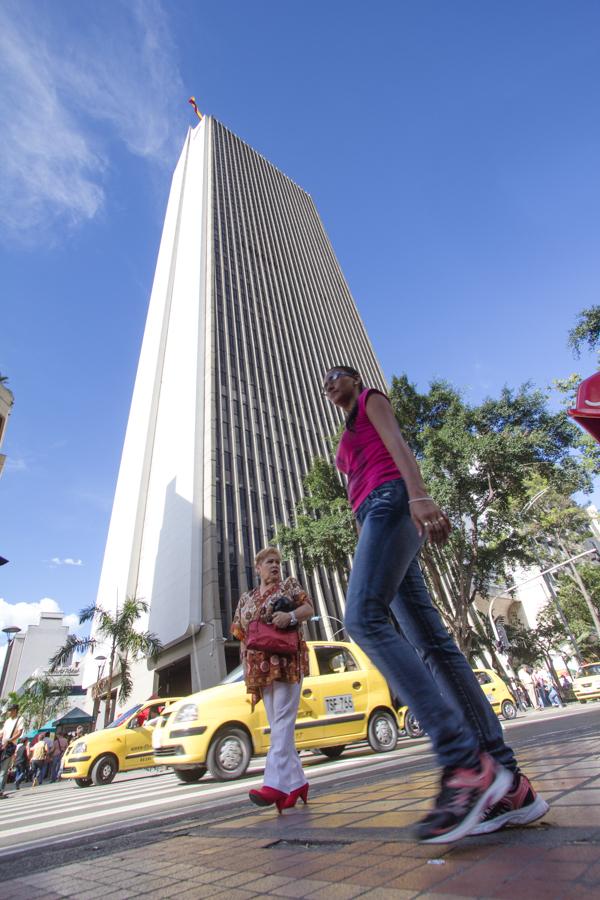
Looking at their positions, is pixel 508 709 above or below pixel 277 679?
above

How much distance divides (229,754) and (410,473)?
5651 mm

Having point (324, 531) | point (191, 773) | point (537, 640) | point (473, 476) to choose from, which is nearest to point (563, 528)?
point (537, 640)

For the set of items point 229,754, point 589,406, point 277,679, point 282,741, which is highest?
point 589,406

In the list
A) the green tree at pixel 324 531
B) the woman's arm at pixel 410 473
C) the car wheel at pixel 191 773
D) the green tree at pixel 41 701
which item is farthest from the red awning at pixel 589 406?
the green tree at pixel 41 701

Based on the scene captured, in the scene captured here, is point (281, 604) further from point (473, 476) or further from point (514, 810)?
point (473, 476)

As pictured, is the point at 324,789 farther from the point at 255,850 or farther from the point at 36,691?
the point at 36,691

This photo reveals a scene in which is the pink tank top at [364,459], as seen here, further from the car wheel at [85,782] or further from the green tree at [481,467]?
the green tree at [481,467]

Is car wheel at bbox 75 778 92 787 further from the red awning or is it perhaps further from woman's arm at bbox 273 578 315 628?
the red awning

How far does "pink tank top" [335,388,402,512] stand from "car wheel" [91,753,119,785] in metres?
10.7

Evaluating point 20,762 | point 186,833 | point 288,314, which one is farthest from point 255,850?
point 288,314

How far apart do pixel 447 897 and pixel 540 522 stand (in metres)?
31.3

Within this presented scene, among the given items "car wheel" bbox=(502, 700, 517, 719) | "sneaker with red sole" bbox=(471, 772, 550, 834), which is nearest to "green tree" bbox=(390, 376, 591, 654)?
"car wheel" bbox=(502, 700, 517, 719)

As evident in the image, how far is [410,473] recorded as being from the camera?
1928 mm

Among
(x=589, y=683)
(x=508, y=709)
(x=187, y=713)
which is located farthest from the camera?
(x=589, y=683)
